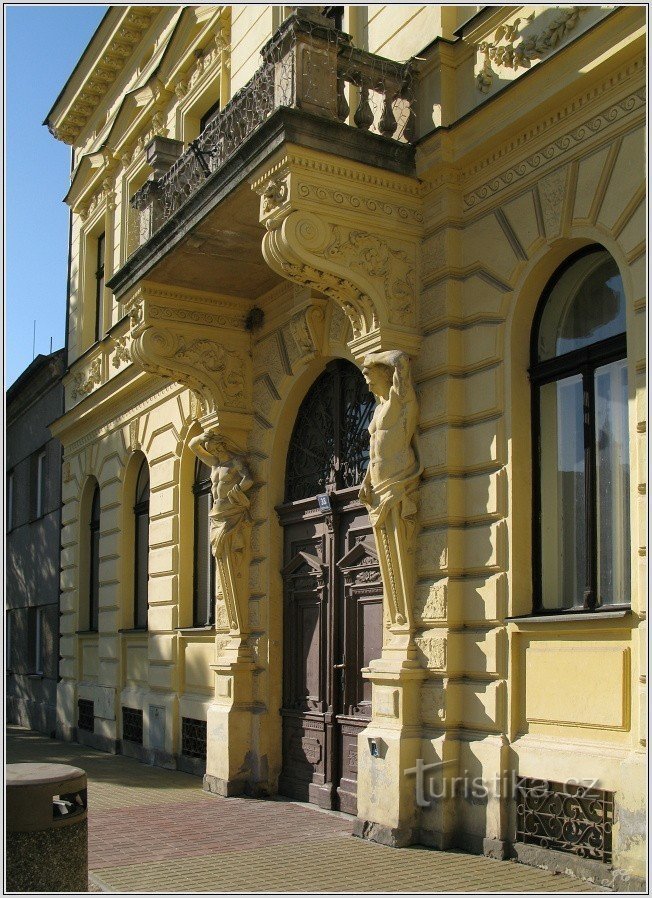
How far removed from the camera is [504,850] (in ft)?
24.8

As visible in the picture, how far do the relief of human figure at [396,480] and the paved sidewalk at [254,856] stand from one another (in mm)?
1808

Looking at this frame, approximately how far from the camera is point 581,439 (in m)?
7.67

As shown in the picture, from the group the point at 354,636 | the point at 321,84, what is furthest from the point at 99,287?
the point at 321,84

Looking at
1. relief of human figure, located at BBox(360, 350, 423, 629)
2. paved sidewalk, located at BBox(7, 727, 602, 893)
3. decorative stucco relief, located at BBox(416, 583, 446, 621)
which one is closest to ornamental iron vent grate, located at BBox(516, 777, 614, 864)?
paved sidewalk, located at BBox(7, 727, 602, 893)

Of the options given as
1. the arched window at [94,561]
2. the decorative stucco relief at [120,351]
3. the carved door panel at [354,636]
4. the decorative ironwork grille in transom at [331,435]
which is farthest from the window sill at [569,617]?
the arched window at [94,561]

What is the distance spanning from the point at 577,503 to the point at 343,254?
274 centimetres

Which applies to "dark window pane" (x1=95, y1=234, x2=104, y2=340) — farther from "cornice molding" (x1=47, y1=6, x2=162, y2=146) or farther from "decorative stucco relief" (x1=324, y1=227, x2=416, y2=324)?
"decorative stucco relief" (x1=324, y1=227, x2=416, y2=324)

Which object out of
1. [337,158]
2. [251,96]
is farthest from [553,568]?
[251,96]

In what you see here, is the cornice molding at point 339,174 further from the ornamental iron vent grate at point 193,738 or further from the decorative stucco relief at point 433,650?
the ornamental iron vent grate at point 193,738

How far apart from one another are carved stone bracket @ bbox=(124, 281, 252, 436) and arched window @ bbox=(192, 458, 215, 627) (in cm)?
193

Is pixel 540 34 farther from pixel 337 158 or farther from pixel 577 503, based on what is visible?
pixel 577 503

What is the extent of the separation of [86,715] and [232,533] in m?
7.89

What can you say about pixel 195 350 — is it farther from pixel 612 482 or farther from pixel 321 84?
pixel 612 482

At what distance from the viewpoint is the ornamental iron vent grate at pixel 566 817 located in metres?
6.81
